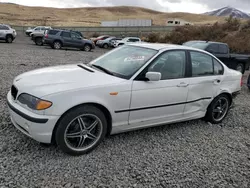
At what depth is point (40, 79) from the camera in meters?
3.37

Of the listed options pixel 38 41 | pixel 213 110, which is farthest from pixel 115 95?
pixel 38 41

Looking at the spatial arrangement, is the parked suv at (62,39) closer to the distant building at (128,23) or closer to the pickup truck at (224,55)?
the pickup truck at (224,55)

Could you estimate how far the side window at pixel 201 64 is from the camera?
171 inches

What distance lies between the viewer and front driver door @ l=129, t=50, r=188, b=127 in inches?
142

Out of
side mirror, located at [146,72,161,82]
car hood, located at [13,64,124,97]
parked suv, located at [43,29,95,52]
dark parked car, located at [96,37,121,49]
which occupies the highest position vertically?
side mirror, located at [146,72,161,82]

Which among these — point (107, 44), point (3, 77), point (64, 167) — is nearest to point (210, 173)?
point (64, 167)

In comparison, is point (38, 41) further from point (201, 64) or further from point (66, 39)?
point (201, 64)

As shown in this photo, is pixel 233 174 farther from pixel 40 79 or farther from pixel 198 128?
pixel 40 79

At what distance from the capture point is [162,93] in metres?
3.79

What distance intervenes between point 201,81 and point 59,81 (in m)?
2.56

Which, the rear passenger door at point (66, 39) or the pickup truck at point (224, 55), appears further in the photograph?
the rear passenger door at point (66, 39)

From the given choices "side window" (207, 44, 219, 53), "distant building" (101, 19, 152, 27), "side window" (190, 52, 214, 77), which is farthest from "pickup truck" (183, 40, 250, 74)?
"distant building" (101, 19, 152, 27)

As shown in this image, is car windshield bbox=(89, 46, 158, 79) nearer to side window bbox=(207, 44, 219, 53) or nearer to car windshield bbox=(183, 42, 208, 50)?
car windshield bbox=(183, 42, 208, 50)

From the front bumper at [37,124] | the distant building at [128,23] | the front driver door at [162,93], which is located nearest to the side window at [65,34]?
the front driver door at [162,93]
